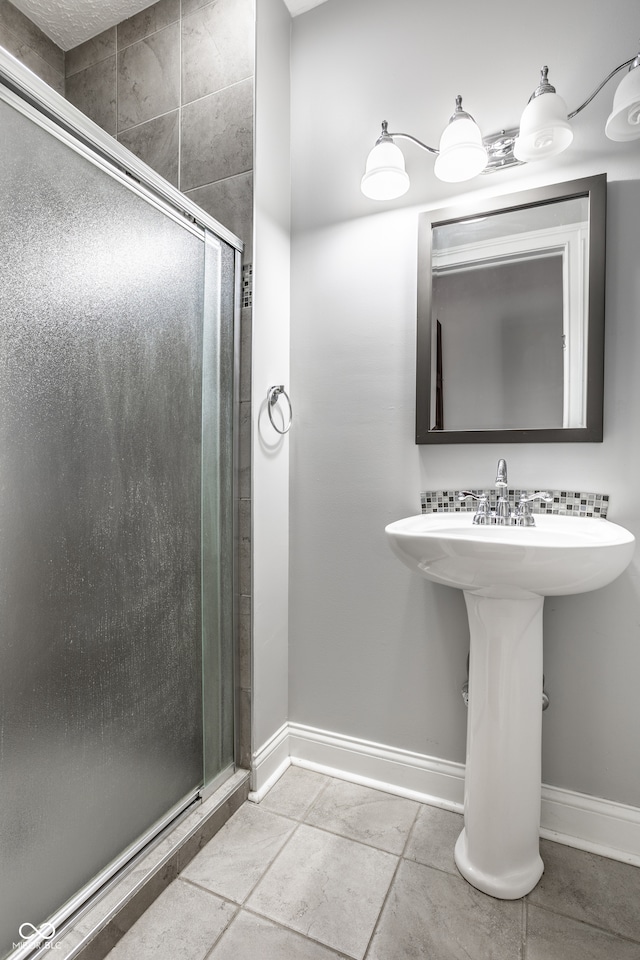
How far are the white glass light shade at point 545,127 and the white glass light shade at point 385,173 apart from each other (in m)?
0.32

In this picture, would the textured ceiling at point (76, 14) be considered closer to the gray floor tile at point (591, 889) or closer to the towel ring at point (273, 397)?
the towel ring at point (273, 397)

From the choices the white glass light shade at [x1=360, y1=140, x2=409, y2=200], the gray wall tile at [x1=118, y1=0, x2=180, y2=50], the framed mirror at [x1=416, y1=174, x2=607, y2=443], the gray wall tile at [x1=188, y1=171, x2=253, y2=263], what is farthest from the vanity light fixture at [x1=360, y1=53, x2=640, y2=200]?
the gray wall tile at [x1=118, y1=0, x2=180, y2=50]

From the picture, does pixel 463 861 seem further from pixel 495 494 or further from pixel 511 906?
pixel 495 494

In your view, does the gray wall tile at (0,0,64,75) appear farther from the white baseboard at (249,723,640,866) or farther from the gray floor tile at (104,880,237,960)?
the gray floor tile at (104,880,237,960)

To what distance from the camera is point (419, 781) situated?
157 centimetres

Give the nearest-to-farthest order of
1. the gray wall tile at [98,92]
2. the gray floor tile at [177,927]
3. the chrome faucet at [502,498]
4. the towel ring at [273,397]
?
1. the gray floor tile at [177,927]
2. the chrome faucet at [502,498]
3. the towel ring at [273,397]
4. the gray wall tile at [98,92]

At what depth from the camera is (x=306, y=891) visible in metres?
1.21

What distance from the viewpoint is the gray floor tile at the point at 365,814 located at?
139cm

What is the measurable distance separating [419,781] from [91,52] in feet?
9.29

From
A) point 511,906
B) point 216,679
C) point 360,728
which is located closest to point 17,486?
point 216,679

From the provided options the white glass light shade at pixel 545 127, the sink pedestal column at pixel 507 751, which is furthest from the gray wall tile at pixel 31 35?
the sink pedestal column at pixel 507 751

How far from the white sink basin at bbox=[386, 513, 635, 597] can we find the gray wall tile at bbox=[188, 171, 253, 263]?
1019mm

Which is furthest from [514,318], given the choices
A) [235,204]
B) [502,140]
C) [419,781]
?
A: [419,781]

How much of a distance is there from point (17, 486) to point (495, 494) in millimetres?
1178
